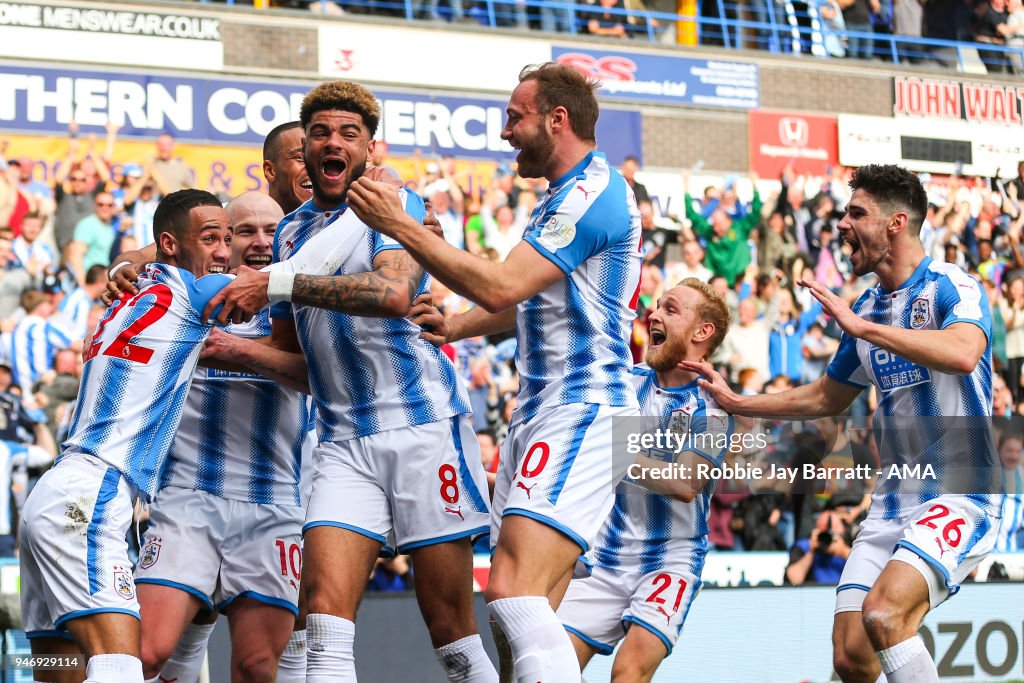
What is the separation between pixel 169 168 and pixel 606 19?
6889 mm

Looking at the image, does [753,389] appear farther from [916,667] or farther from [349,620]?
[349,620]

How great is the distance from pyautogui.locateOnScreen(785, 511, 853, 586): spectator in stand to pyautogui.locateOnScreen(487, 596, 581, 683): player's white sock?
674 centimetres

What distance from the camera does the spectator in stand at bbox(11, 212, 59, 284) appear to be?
11258 mm

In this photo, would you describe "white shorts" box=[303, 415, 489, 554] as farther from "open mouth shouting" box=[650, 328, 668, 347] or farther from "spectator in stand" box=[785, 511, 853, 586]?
"spectator in stand" box=[785, 511, 853, 586]

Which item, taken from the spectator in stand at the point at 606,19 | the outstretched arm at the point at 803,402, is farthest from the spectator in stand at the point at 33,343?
the spectator in stand at the point at 606,19

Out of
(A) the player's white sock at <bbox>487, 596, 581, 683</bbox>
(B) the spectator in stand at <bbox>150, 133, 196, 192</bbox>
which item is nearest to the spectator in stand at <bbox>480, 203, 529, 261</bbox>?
(B) the spectator in stand at <bbox>150, 133, 196, 192</bbox>

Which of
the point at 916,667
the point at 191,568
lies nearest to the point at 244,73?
the point at 191,568

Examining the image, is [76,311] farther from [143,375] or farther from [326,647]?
[326,647]

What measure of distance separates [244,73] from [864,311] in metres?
9.43

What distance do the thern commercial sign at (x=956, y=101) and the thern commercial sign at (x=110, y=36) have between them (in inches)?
365

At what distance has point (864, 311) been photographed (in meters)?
6.59

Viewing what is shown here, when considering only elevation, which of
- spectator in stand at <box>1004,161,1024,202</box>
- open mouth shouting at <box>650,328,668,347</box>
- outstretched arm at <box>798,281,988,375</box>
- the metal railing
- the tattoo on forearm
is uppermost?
the metal railing

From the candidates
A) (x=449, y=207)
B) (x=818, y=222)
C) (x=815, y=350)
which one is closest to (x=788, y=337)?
(x=815, y=350)

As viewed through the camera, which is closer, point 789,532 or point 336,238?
point 336,238
